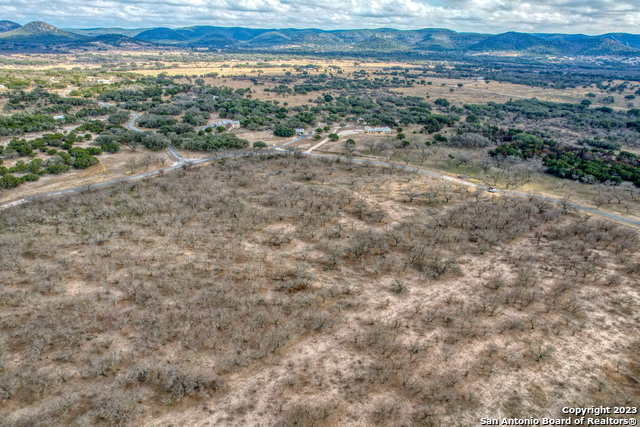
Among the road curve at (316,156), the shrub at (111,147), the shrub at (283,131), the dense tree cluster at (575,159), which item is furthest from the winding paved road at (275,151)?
the dense tree cluster at (575,159)

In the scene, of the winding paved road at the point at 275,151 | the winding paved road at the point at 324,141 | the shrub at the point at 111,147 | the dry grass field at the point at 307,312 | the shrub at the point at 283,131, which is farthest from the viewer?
the shrub at the point at 283,131

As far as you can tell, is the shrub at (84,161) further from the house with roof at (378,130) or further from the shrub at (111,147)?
the house with roof at (378,130)

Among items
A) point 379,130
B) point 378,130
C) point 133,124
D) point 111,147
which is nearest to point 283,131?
point 378,130

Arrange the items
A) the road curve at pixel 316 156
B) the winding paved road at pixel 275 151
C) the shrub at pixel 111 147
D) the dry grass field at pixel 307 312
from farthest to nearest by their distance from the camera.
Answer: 1. the shrub at pixel 111 147
2. the winding paved road at pixel 275 151
3. the road curve at pixel 316 156
4. the dry grass field at pixel 307 312

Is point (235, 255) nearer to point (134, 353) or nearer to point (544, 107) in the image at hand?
point (134, 353)

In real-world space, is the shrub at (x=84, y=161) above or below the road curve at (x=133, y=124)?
below

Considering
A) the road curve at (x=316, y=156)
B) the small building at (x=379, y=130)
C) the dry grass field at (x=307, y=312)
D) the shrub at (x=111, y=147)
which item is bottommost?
the dry grass field at (x=307, y=312)

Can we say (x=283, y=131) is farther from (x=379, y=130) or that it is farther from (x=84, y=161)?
(x=84, y=161)

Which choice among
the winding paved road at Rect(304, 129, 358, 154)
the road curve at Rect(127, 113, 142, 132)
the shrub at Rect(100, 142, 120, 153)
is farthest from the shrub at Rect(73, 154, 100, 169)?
the winding paved road at Rect(304, 129, 358, 154)

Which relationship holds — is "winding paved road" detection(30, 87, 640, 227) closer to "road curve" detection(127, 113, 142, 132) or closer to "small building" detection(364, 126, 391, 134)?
"road curve" detection(127, 113, 142, 132)
